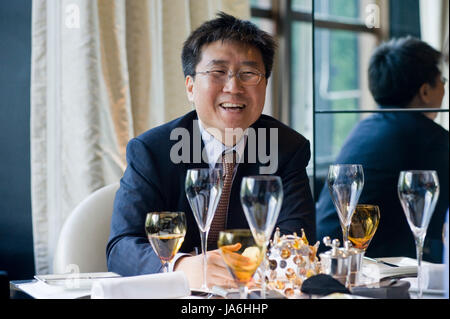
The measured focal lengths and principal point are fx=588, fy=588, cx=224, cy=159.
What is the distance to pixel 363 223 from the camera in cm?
122

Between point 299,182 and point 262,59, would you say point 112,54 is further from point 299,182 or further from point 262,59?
point 299,182

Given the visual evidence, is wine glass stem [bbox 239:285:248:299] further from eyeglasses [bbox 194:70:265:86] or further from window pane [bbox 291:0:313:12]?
window pane [bbox 291:0:313:12]

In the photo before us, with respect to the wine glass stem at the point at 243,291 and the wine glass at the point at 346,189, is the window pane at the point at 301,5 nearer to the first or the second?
the wine glass at the point at 346,189

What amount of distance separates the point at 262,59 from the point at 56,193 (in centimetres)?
99

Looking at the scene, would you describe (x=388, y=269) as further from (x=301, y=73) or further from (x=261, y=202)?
(x=301, y=73)

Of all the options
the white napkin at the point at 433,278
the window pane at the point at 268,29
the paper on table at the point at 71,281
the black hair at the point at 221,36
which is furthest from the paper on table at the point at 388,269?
the window pane at the point at 268,29

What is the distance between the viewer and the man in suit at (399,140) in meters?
2.11

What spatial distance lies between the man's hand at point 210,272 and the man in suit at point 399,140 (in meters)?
1.15

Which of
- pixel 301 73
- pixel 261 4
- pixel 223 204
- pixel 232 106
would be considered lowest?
pixel 223 204

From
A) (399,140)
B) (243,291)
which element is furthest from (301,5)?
(243,291)

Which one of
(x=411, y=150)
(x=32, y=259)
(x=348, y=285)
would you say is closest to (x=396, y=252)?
(x=411, y=150)

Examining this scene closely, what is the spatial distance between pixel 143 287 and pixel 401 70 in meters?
1.53

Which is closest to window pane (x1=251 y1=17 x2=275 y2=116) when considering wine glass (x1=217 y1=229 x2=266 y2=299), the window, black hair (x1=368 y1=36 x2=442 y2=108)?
the window

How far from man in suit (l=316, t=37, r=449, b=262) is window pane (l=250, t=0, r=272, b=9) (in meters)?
1.29
